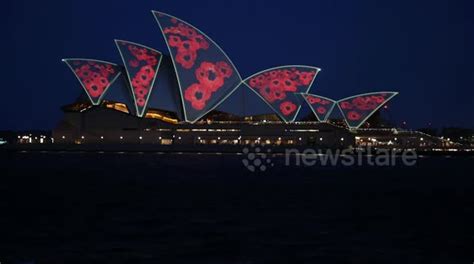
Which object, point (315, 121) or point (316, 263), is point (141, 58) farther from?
point (316, 263)

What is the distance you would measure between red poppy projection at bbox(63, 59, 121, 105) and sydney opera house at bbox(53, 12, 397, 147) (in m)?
0.09

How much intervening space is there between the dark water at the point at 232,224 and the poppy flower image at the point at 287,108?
114ft

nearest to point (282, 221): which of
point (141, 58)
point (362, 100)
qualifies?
point (141, 58)

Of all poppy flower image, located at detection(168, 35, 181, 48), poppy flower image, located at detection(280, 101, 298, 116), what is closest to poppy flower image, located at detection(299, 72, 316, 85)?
poppy flower image, located at detection(280, 101, 298, 116)

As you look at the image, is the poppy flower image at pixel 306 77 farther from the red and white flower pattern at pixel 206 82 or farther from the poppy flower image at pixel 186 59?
the poppy flower image at pixel 186 59

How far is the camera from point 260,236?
11.1 m

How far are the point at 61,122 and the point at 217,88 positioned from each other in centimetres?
1559

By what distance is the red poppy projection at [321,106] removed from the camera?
58.5m

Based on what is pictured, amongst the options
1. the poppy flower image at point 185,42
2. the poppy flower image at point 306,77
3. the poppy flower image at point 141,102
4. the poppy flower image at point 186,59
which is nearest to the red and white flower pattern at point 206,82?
the poppy flower image at point 186,59

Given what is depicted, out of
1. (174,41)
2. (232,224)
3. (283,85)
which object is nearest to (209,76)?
(174,41)

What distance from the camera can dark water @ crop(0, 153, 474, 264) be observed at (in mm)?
9555

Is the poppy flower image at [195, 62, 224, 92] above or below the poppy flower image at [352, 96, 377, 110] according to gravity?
above

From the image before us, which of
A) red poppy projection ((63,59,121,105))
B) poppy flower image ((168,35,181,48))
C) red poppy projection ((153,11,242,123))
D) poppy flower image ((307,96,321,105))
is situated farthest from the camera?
poppy flower image ((307,96,321,105))

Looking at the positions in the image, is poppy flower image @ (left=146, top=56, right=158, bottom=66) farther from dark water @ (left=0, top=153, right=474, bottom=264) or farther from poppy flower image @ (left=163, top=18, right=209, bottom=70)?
dark water @ (left=0, top=153, right=474, bottom=264)
